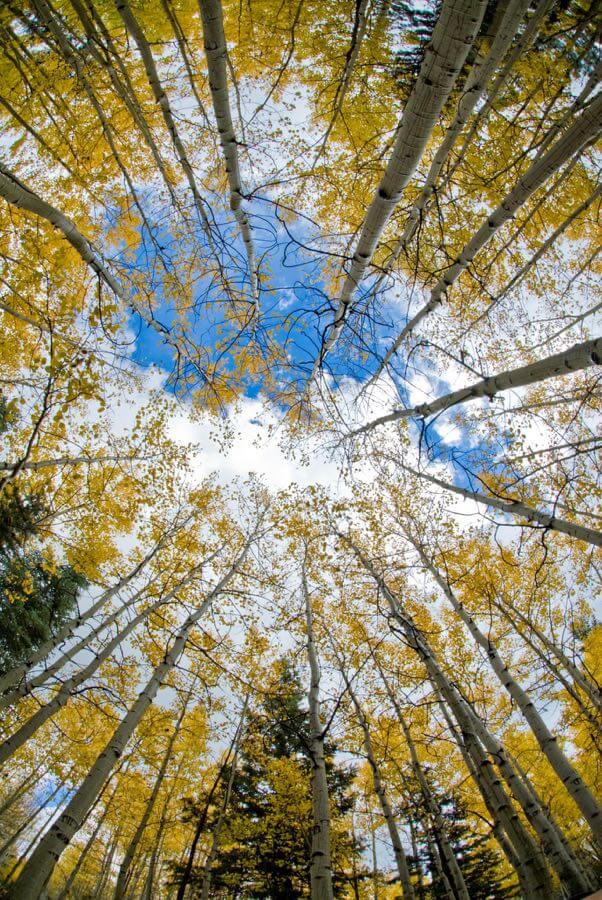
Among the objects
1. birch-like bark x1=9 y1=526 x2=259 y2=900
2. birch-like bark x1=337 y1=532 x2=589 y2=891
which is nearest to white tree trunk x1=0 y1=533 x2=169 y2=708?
birch-like bark x1=9 y1=526 x2=259 y2=900

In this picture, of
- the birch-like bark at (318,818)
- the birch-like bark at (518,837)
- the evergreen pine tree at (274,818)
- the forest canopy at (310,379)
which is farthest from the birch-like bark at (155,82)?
the evergreen pine tree at (274,818)

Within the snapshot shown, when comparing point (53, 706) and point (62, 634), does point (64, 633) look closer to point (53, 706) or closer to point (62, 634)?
point (62, 634)

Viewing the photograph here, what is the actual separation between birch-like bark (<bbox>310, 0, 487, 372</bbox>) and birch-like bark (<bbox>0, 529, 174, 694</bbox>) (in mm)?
6685

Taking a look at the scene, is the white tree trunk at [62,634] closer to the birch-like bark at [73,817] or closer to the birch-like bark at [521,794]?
the birch-like bark at [73,817]

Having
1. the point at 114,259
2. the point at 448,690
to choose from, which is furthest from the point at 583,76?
the point at 448,690

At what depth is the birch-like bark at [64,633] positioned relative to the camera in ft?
17.5

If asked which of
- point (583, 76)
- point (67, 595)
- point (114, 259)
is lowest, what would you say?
point (114, 259)

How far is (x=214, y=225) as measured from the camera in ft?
8.02

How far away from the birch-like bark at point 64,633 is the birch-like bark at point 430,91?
6.69 m

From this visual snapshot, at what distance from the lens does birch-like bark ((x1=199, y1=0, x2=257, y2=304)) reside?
190 centimetres

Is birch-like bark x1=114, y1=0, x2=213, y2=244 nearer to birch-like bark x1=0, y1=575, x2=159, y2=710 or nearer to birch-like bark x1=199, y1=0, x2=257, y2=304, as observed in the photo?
birch-like bark x1=199, y1=0, x2=257, y2=304

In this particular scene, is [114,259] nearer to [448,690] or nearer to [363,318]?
[363,318]

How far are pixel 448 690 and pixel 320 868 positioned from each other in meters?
2.08

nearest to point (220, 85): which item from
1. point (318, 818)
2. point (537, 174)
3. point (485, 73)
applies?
point (485, 73)
